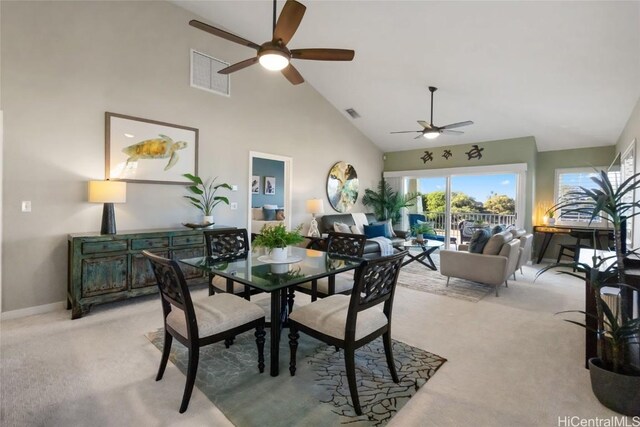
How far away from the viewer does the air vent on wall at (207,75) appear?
4.49 meters

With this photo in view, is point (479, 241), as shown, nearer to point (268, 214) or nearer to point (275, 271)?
point (275, 271)

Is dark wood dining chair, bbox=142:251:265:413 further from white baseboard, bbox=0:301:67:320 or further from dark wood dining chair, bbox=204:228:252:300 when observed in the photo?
white baseboard, bbox=0:301:67:320

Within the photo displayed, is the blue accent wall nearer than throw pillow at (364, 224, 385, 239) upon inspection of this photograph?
No

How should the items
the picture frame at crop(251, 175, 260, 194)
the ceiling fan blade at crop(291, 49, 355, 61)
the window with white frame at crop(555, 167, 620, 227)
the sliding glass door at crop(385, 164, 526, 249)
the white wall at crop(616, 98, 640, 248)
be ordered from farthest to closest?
1. the picture frame at crop(251, 175, 260, 194)
2. the sliding glass door at crop(385, 164, 526, 249)
3. the window with white frame at crop(555, 167, 620, 227)
4. the white wall at crop(616, 98, 640, 248)
5. the ceiling fan blade at crop(291, 49, 355, 61)

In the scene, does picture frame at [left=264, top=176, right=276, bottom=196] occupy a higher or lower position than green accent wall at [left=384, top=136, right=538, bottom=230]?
lower

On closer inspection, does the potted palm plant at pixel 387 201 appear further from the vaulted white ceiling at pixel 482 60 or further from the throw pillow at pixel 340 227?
the vaulted white ceiling at pixel 482 60

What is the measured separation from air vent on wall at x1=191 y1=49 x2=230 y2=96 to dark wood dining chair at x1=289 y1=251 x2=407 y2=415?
12.6 feet

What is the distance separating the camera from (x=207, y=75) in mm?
4637

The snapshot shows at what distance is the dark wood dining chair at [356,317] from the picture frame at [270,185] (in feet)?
21.7

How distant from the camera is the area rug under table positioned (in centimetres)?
182

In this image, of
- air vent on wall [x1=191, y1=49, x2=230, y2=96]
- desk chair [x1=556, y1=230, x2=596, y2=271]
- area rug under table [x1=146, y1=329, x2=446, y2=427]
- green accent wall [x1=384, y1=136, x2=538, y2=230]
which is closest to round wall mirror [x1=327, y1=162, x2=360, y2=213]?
green accent wall [x1=384, y1=136, x2=538, y2=230]

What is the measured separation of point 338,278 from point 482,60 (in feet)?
11.4

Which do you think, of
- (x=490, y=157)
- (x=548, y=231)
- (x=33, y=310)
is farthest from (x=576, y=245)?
(x=33, y=310)

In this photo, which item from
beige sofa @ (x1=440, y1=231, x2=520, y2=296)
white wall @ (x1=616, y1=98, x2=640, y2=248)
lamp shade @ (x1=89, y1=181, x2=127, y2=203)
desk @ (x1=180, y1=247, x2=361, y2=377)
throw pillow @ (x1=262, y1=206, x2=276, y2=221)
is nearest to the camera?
desk @ (x1=180, y1=247, x2=361, y2=377)
